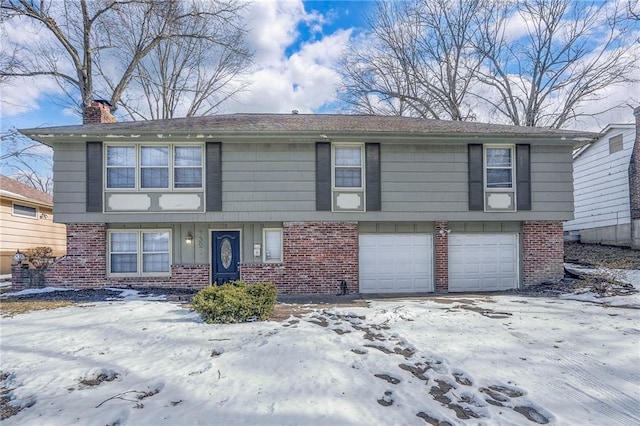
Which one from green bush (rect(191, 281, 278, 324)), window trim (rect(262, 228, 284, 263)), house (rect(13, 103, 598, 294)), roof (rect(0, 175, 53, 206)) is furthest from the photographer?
roof (rect(0, 175, 53, 206))

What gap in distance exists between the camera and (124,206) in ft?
32.1

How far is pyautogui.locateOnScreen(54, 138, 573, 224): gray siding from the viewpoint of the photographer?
9680 millimetres

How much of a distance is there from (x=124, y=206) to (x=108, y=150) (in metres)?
1.69

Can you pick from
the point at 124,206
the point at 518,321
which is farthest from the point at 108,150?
the point at 518,321

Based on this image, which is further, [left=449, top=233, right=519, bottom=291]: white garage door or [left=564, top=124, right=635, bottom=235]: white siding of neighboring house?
[left=564, top=124, right=635, bottom=235]: white siding of neighboring house

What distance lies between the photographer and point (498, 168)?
10461 mm

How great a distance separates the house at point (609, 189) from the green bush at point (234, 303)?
1311cm

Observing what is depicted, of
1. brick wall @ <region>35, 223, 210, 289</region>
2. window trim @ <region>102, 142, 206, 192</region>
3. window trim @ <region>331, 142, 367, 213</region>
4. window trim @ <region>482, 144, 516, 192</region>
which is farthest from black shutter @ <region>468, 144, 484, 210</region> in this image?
brick wall @ <region>35, 223, 210, 289</region>

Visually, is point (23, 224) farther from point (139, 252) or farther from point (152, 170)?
point (152, 170)

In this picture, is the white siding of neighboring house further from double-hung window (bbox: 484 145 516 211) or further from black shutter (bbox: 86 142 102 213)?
black shutter (bbox: 86 142 102 213)

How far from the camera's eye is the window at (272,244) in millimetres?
10297

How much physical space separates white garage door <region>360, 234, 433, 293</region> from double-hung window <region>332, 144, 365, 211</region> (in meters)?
1.18

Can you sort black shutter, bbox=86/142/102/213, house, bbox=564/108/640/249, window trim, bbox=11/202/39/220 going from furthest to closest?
window trim, bbox=11/202/39/220
house, bbox=564/108/640/249
black shutter, bbox=86/142/102/213

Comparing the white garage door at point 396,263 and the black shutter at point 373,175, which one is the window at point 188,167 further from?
the white garage door at point 396,263
